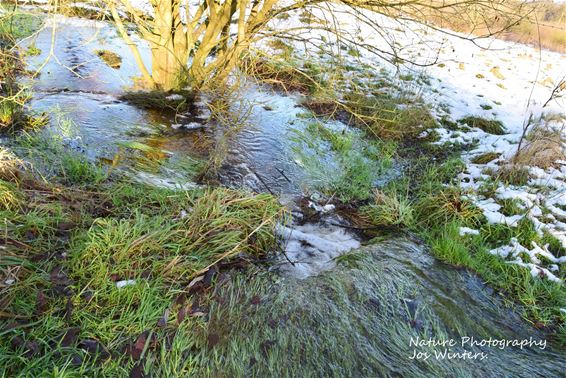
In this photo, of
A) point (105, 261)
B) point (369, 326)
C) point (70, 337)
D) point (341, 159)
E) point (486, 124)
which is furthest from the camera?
point (486, 124)

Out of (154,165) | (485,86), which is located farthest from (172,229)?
(485,86)

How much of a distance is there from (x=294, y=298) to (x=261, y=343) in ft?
1.66

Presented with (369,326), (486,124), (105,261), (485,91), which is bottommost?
(369,326)

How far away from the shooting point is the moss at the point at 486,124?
6.67 m

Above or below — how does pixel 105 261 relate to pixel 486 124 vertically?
below

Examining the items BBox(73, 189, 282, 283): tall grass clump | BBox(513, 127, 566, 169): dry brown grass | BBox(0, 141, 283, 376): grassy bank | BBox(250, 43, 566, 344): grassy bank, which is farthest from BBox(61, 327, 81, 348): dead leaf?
BBox(513, 127, 566, 169): dry brown grass

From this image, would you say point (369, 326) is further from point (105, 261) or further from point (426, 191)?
point (426, 191)

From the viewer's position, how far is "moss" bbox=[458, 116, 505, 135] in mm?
6668

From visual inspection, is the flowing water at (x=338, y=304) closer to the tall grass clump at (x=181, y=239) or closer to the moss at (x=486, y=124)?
the tall grass clump at (x=181, y=239)

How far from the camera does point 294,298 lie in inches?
112

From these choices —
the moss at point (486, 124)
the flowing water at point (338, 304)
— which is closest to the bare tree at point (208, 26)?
the moss at point (486, 124)

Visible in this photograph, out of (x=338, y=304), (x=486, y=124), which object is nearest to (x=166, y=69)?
(x=338, y=304)

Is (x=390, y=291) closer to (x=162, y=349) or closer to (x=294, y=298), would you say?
(x=294, y=298)

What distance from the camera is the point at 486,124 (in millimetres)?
6801
